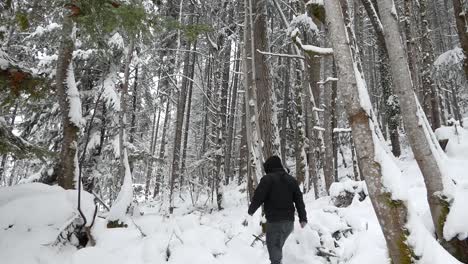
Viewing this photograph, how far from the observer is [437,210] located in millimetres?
4566

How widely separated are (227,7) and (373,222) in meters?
11.3

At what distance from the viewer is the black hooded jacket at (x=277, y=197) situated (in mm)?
5547

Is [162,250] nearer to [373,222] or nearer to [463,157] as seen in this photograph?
[373,222]

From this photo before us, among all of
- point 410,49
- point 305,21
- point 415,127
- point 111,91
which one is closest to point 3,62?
point 415,127

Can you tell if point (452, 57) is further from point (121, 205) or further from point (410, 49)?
point (121, 205)

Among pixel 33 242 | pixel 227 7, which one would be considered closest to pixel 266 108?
pixel 33 242

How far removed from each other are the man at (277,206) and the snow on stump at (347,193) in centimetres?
364

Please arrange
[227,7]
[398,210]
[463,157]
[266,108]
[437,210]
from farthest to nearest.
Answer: [227,7] < [463,157] < [266,108] < [437,210] < [398,210]

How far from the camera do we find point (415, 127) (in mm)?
4391

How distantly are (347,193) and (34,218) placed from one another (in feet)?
22.4

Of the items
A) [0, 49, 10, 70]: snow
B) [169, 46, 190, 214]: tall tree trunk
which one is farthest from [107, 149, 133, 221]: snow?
[169, 46, 190, 214]: tall tree trunk

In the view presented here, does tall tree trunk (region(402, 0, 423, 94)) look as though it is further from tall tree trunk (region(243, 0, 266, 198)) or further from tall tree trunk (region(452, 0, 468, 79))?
tall tree trunk (region(243, 0, 266, 198))

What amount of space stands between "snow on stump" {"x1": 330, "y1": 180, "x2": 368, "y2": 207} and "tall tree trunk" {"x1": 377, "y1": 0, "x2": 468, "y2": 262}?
4.28 metres

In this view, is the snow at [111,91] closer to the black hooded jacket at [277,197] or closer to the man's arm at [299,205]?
the black hooded jacket at [277,197]
